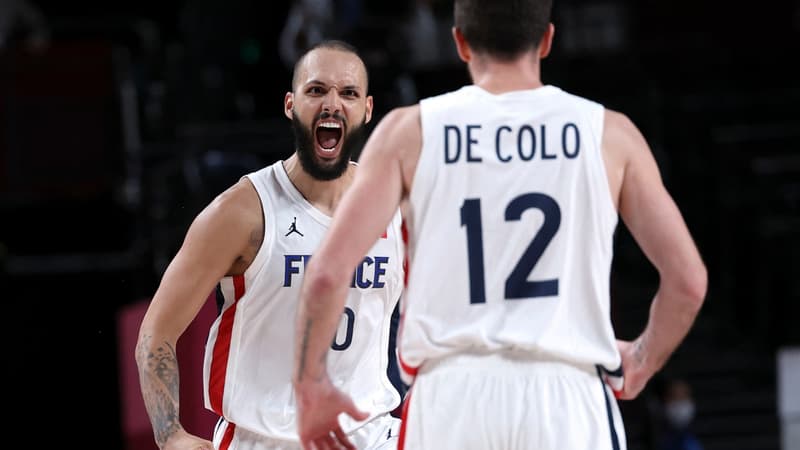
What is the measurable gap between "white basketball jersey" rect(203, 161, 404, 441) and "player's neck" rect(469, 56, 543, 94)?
129cm

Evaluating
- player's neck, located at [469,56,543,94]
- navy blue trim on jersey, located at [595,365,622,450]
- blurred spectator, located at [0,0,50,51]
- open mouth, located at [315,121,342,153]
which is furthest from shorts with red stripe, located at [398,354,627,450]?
blurred spectator, located at [0,0,50,51]

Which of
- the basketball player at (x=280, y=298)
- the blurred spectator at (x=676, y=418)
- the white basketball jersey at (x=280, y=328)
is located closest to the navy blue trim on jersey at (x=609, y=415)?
the basketball player at (x=280, y=298)

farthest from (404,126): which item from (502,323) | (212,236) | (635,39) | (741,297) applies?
(635,39)

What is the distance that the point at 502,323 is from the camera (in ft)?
13.3

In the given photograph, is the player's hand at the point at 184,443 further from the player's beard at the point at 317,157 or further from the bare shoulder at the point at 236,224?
the player's beard at the point at 317,157

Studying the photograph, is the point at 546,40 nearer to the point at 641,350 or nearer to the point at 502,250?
the point at 502,250

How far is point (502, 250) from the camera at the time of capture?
4.04 m

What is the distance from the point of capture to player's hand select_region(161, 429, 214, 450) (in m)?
4.93

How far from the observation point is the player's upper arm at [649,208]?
4117 millimetres

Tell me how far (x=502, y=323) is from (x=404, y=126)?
637 mm

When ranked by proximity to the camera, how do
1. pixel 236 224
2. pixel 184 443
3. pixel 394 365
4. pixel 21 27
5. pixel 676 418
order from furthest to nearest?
pixel 21 27 → pixel 676 418 → pixel 394 365 → pixel 236 224 → pixel 184 443

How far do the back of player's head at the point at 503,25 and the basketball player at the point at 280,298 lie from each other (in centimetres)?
114

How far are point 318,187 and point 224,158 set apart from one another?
5620 mm

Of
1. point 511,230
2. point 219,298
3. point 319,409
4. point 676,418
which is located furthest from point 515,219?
point 676,418
